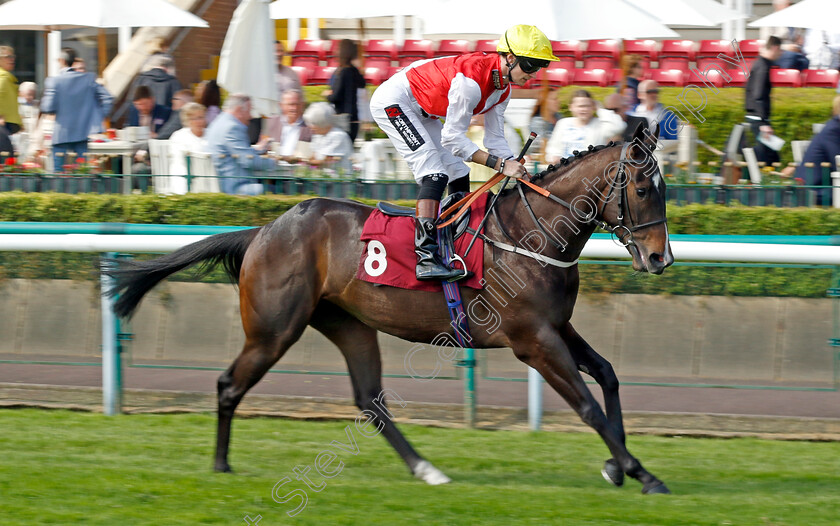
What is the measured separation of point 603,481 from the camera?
4691mm

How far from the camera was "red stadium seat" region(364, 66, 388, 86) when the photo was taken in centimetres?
1288

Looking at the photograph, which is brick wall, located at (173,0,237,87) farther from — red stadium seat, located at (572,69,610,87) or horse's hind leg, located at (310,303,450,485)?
horse's hind leg, located at (310,303,450,485)

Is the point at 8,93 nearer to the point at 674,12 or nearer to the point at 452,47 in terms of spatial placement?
the point at 452,47

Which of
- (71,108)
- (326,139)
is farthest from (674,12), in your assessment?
(71,108)

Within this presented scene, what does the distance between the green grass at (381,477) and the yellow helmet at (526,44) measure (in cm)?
176

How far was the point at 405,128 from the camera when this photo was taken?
185 inches

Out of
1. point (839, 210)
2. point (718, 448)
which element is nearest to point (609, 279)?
point (718, 448)

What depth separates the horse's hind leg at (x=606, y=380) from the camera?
14.9 ft

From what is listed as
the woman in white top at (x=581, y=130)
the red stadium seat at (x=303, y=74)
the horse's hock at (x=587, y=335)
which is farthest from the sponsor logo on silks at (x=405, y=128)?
the red stadium seat at (x=303, y=74)

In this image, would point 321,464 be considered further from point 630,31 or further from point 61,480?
point 630,31

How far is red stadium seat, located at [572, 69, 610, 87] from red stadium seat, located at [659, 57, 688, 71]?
80 centimetres

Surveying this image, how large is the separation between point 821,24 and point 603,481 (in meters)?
5.92

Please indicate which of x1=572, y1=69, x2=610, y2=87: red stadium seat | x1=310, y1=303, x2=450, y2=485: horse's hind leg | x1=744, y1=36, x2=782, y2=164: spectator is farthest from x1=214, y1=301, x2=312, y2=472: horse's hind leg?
x1=572, y1=69, x2=610, y2=87: red stadium seat

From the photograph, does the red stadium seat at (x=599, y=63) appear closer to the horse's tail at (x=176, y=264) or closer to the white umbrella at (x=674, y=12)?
the white umbrella at (x=674, y=12)
